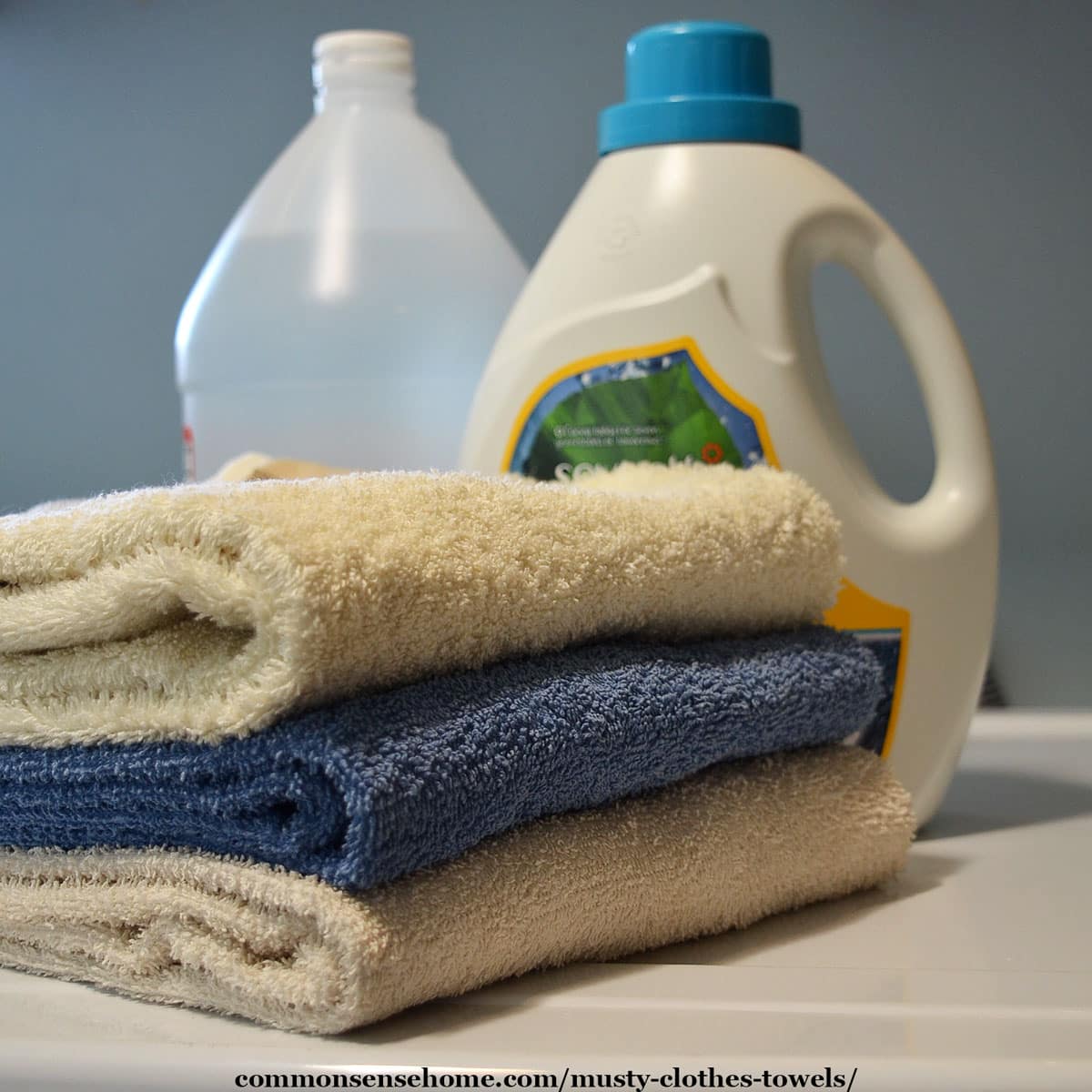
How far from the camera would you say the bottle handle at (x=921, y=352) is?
57 centimetres

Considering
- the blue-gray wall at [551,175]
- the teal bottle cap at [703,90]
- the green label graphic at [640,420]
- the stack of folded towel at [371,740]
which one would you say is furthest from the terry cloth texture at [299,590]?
the blue-gray wall at [551,175]

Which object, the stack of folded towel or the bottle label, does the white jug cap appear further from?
the stack of folded towel

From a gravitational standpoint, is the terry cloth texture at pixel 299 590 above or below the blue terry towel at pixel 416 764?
above

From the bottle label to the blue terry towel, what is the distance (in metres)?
0.12

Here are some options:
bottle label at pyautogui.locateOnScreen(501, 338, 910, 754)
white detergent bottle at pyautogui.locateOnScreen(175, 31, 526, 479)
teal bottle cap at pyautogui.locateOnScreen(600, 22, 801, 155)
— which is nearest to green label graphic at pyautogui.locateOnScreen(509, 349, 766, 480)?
bottle label at pyautogui.locateOnScreen(501, 338, 910, 754)

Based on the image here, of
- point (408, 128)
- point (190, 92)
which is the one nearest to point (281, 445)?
point (408, 128)

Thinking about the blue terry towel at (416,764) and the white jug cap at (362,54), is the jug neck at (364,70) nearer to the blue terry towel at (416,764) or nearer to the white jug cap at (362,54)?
the white jug cap at (362,54)

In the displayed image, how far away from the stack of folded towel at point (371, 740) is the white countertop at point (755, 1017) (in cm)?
1

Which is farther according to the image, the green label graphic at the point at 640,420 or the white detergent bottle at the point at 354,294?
the white detergent bottle at the point at 354,294

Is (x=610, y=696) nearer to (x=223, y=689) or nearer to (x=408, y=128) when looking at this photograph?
(x=223, y=689)

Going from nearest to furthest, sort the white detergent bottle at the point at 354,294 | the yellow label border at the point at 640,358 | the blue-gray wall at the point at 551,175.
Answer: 1. the yellow label border at the point at 640,358
2. the white detergent bottle at the point at 354,294
3. the blue-gray wall at the point at 551,175

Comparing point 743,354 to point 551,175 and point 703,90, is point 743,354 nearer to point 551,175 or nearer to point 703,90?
point 703,90

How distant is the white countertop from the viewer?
311mm

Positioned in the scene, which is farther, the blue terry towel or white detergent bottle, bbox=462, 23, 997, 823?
white detergent bottle, bbox=462, 23, 997, 823
